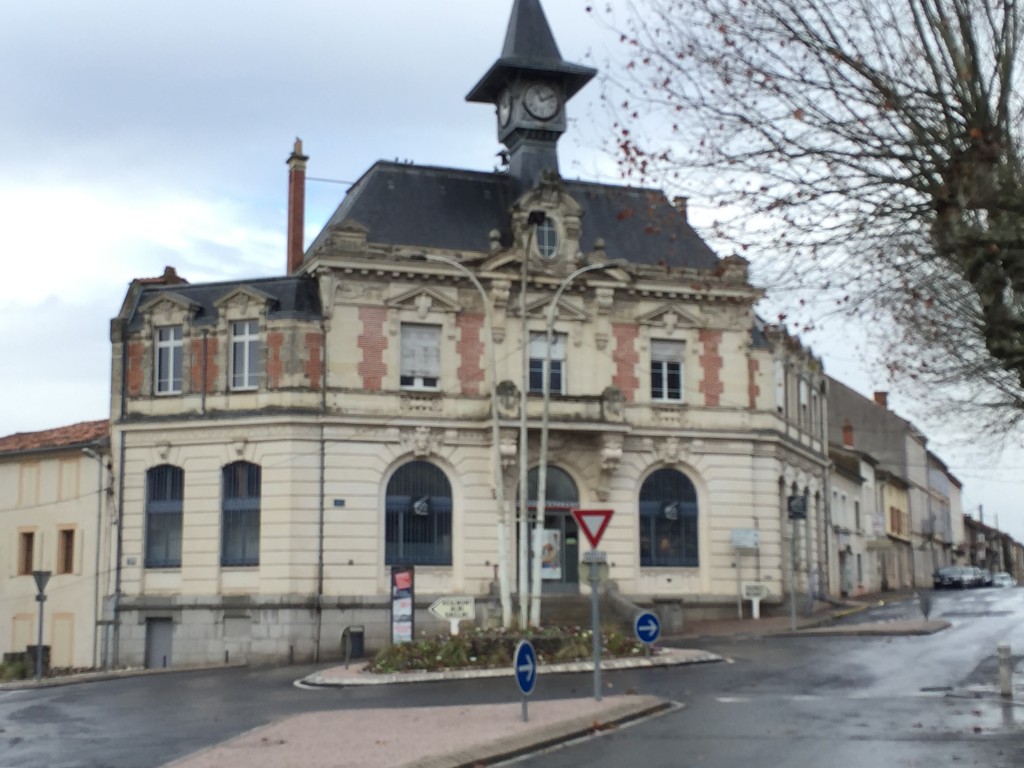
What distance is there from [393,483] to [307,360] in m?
4.08

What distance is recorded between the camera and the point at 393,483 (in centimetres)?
3931

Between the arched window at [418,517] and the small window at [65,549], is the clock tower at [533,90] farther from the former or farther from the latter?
the small window at [65,549]

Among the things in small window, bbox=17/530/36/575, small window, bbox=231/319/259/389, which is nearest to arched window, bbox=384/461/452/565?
small window, bbox=231/319/259/389

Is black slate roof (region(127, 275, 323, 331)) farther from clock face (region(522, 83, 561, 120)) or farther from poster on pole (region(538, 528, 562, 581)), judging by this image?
clock face (region(522, 83, 561, 120))

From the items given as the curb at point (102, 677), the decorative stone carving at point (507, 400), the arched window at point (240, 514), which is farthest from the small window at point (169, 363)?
the decorative stone carving at point (507, 400)

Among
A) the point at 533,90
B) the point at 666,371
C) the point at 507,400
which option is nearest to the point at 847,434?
the point at 666,371

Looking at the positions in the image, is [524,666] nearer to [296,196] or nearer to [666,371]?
[666,371]

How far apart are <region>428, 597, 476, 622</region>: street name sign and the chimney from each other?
15.2 metres

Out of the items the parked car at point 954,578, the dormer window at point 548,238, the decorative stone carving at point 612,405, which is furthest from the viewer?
the parked car at point 954,578

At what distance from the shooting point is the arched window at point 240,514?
38.5m

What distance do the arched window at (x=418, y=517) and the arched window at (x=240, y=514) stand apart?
353 cm

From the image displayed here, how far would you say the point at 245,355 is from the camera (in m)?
39.4

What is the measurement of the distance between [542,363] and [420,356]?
3742 mm

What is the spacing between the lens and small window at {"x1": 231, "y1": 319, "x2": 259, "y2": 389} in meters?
39.2
